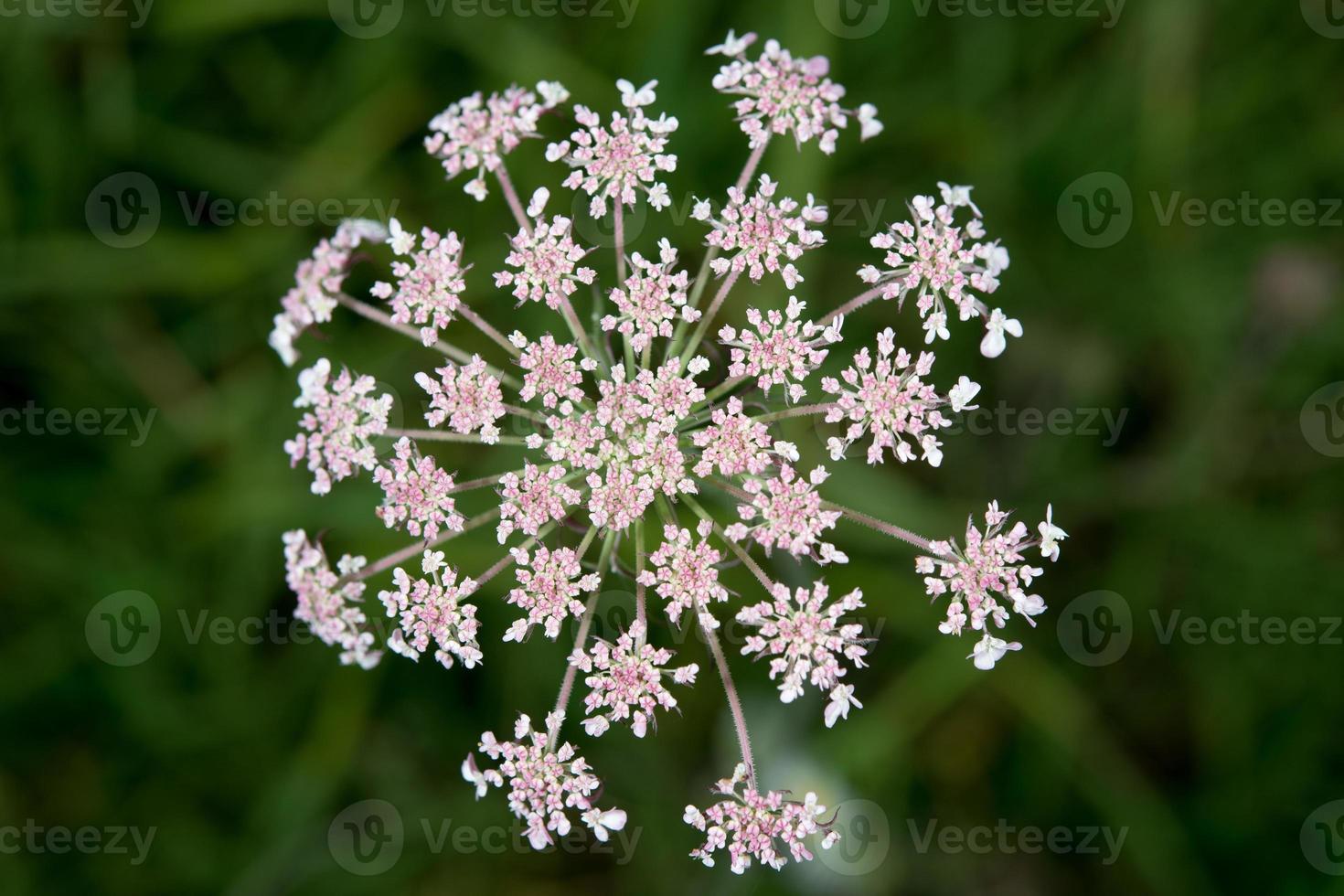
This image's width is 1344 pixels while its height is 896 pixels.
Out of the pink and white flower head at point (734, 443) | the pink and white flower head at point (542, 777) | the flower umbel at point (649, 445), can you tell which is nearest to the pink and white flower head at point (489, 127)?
the flower umbel at point (649, 445)

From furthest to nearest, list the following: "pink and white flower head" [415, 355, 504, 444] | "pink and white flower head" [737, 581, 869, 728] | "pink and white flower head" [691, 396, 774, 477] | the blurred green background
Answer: the blurred green background → "pink and white flower head" [415, 355, 504, 444] → "pink and white flower head" [691, 396, 774, 477] → "pink and white flower head" [737, 581, 869, 728]

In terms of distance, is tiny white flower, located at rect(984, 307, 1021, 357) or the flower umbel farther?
tiny white flower, located at rect(984, 307, 1021, 357)

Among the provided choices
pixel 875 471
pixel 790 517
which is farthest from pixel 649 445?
pixel 875 471

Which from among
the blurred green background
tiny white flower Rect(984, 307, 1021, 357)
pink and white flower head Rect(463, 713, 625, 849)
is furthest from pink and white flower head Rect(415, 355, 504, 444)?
the blurred green background

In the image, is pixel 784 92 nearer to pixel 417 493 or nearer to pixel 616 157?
pixel 616 157

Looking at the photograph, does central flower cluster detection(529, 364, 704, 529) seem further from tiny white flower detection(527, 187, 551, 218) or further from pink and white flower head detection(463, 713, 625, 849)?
pink and white flower head detection(463, 713, 625, 849)

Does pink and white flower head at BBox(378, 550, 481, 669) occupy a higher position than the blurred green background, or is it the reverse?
the blurred green background

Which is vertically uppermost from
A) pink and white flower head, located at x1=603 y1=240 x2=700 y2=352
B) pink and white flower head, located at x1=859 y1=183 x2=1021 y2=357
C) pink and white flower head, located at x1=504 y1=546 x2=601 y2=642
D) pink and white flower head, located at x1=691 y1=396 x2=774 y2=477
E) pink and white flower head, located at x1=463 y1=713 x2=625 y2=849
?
pink and white flower head, located at x1=859 y1=183 x2=1021 y2=357
